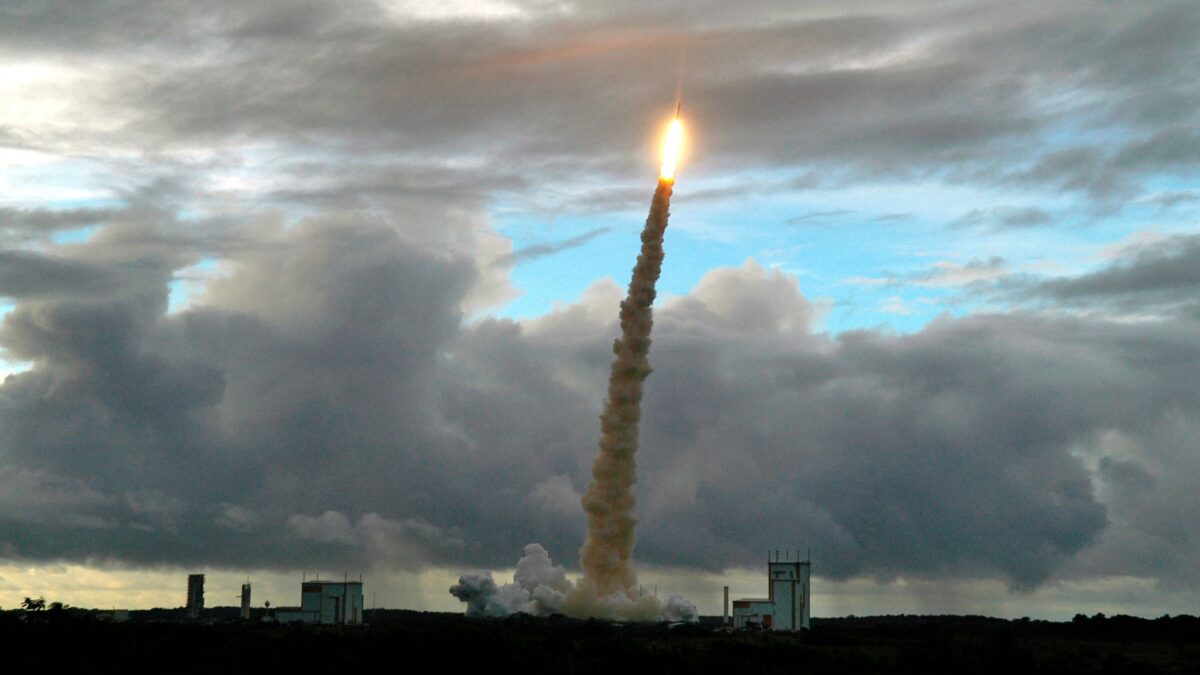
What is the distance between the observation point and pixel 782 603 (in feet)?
600

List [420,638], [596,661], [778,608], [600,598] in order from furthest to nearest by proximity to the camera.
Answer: [778,608] < [600,598] < [420,638] < [596,661]

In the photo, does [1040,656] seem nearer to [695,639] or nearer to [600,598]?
[695,639]

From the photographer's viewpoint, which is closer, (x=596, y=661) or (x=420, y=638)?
(x=596, y=661)

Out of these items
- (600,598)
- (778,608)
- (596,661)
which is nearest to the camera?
(596,661)

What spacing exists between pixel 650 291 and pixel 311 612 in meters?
80.3

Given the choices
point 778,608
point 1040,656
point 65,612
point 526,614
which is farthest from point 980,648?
point 65,612

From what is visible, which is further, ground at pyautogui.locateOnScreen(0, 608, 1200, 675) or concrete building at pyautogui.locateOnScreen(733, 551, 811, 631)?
concrete building at pyautogui.locateOnScreen(733, 551, 811, 631)

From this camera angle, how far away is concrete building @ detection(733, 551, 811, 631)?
18125cm

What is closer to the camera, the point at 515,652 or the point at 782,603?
the point at 515,652

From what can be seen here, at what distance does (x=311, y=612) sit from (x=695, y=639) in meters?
64.7

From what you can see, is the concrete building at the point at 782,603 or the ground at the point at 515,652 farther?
the concrete building at the point at 782,603

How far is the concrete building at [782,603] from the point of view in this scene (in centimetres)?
18125

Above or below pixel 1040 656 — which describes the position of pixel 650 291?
above

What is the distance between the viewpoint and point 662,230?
140 meters
